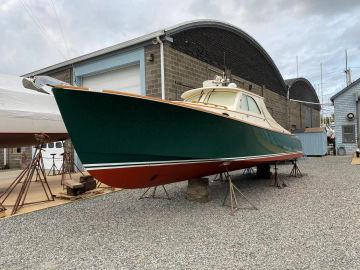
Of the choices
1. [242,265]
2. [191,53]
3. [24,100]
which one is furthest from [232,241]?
[191,53]

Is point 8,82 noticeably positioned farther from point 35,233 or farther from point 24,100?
point 35,233

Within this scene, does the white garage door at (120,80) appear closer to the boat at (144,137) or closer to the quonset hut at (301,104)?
the boat at (144,137)

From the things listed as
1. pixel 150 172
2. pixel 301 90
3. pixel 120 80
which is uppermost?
pixel 301 90

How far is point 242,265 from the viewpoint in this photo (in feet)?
9.89

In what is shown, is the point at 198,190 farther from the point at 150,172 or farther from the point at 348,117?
the point at 348,117

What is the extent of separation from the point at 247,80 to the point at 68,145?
28.4 feet

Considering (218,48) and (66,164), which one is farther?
(218,48)

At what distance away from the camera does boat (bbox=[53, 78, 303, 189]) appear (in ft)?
12.9

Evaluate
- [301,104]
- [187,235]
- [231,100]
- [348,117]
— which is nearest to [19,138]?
[231,100]

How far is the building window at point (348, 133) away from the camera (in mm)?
17109

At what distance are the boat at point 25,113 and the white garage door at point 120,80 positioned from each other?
270 cm

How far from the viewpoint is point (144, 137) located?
423 cm

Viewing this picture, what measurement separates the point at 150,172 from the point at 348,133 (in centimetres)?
1619

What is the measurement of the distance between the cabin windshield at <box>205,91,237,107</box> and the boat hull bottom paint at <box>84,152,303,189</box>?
4.55 ft
